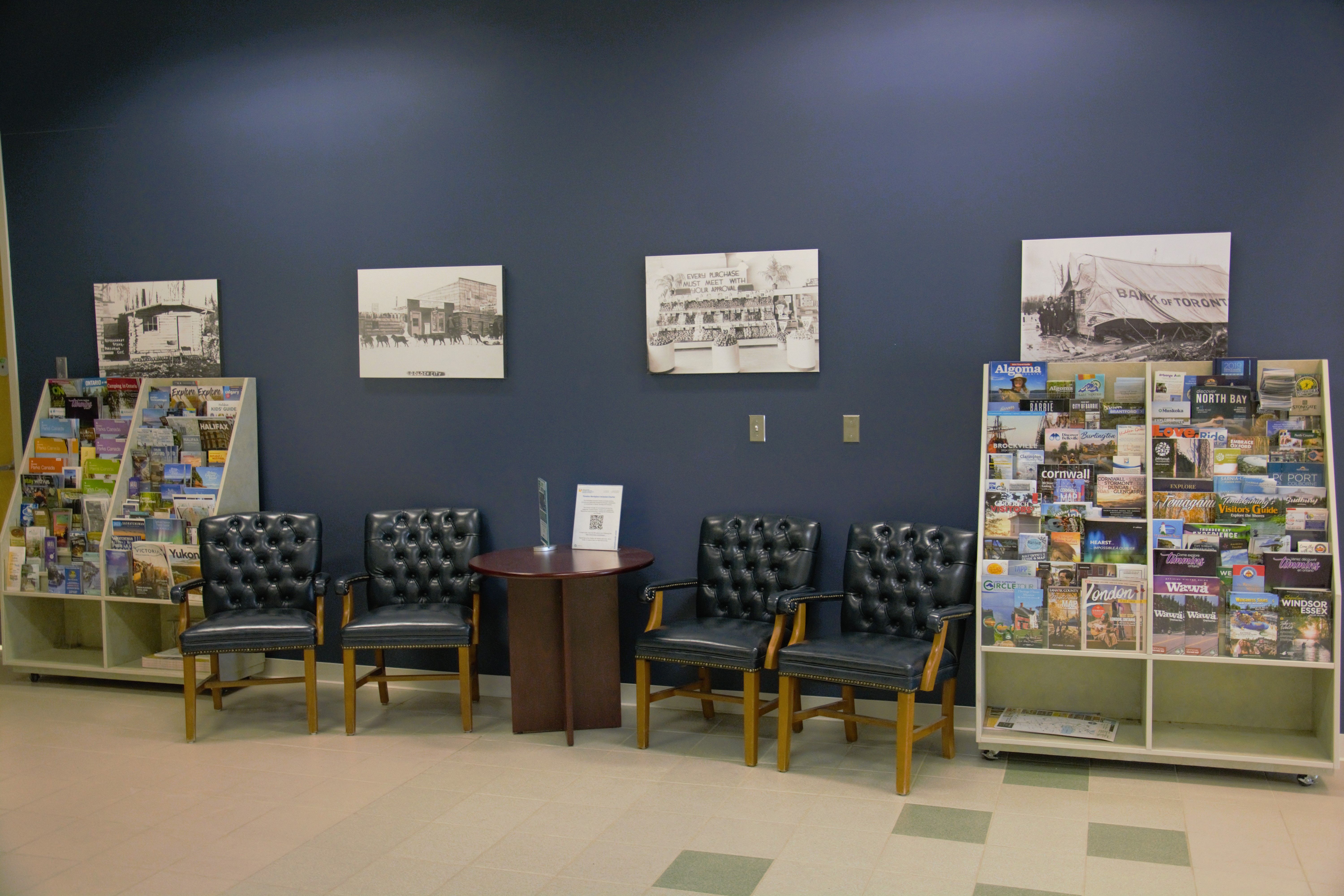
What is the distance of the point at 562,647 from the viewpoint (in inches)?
187

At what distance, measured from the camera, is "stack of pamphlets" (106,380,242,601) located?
541 cm

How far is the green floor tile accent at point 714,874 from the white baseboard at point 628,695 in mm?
1275

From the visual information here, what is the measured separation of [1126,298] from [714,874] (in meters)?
2.95

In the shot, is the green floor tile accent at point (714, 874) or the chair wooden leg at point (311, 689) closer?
the green floor tile accent at point (714, 874)

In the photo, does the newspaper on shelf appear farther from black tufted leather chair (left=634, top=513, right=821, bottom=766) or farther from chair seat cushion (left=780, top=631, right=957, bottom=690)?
black tufted leather chair (left=634, top=513, right=821, bottom=766)

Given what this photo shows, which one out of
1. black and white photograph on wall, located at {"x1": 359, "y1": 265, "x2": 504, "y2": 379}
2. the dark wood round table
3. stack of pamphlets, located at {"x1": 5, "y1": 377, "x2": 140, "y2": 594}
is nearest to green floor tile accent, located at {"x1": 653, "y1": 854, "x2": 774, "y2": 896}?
the dark wood round table

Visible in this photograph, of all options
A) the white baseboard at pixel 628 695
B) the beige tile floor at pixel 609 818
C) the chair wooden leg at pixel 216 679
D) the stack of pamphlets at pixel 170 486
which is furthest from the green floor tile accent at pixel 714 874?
the stack of pamphlets at pixel 170 486

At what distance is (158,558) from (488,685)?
1.88 metres

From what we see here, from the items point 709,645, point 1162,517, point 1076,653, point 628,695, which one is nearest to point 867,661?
point 709,645

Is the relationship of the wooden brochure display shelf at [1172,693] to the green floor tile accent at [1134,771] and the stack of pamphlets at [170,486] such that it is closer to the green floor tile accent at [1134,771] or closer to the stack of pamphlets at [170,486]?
the green floor tile accent at [1134,771]

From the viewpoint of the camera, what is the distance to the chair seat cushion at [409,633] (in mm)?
4711

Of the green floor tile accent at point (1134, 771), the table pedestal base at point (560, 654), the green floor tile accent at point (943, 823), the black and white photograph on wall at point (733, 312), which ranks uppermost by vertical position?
the black and white photograph on wall at point (733, 312)

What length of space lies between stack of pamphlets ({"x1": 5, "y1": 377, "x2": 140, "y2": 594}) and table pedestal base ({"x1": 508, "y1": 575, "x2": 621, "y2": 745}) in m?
2.53

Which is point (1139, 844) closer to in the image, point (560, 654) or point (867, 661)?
point (867, 661)
